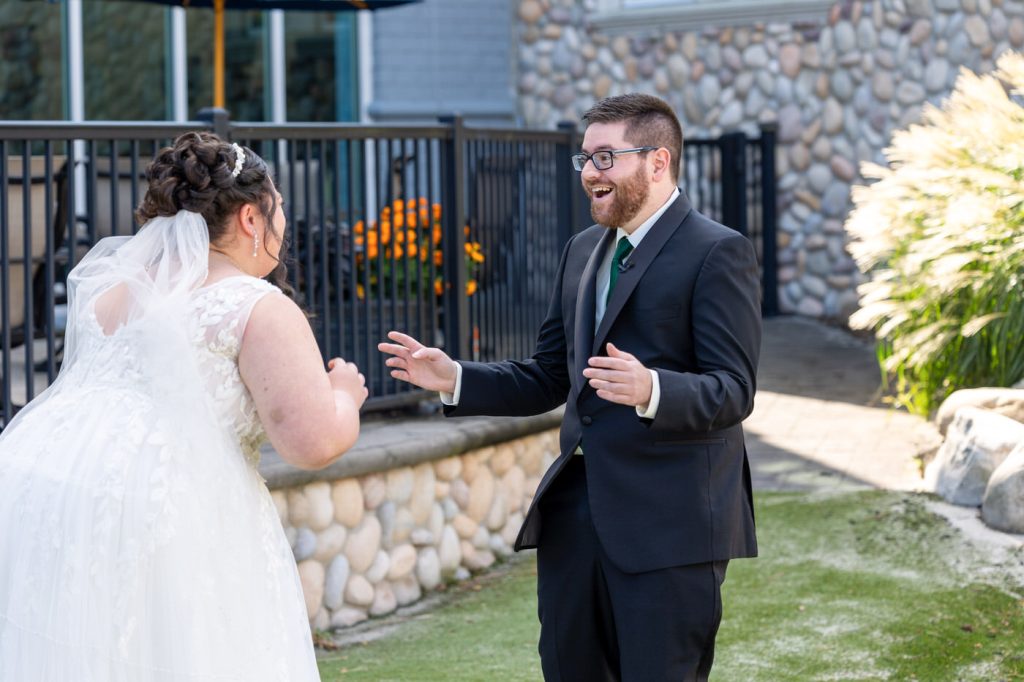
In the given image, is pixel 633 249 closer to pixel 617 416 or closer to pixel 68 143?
pixel 617 416

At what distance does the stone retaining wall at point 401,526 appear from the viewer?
5633 millimetres

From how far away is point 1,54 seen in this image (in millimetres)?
10469

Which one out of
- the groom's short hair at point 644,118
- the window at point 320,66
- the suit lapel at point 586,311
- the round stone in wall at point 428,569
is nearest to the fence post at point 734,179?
the window at point 320,66

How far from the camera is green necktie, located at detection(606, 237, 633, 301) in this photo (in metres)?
3.34

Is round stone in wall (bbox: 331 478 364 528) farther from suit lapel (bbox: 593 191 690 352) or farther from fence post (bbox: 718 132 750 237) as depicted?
fence post (bbox: 718 132 750 237)

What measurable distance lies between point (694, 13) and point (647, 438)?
9.80 meters

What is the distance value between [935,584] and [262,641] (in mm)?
3483

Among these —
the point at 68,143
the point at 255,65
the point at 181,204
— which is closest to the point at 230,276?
the point at 181,204

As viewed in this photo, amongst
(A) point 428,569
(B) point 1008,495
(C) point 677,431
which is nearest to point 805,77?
(B) point 1008,495

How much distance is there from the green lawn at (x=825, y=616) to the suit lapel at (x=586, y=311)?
1.92 m

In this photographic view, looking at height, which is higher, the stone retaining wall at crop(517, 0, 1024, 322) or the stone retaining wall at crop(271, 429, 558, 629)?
the stone retaining wall at crop(517, 0, 1024, 322)

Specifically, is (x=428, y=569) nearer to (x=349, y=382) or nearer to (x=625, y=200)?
(x=625, y=200)

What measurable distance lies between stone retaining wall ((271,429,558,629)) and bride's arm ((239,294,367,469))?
9.02 feet

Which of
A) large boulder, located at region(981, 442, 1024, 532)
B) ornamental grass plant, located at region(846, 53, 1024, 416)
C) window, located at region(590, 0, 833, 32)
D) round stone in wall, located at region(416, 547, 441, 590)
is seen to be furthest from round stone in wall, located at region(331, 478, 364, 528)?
window, located at region(590, 0, 833, 32)
